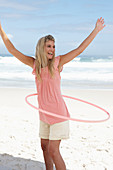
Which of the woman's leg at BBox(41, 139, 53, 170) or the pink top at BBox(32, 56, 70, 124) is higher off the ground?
the pink top at BBox(32, 56, 70, 124)

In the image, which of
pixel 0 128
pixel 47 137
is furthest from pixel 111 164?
pixel 0 128

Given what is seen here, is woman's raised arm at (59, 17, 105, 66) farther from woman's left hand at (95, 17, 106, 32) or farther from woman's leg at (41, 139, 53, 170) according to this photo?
woman's leg at (41, 139, 53, 170)

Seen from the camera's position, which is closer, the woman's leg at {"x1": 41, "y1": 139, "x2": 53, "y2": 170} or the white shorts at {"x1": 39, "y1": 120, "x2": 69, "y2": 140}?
the white shorts at {"x1": 39, "y1": 120, "x2": 69, "y2": 140}

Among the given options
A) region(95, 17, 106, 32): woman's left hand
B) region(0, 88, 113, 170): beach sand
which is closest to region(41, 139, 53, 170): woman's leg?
region(0, 88, 113, 170): beach sand

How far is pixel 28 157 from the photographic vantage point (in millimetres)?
4848

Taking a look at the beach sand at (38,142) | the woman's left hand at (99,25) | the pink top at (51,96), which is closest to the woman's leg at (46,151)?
the pink top at (51,96)

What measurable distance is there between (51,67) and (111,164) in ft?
7.44

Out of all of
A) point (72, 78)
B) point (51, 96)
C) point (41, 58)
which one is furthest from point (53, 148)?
point (72, 78)

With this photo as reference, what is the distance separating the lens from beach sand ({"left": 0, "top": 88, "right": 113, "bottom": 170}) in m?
4.68

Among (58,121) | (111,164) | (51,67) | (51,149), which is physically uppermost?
(51,67)

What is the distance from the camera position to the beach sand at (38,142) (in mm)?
4676

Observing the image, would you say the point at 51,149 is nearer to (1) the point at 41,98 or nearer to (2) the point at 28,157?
(1) the point at 41,98

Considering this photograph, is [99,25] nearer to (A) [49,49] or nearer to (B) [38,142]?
(A) [49,49]

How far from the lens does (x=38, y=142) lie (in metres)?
5.66
